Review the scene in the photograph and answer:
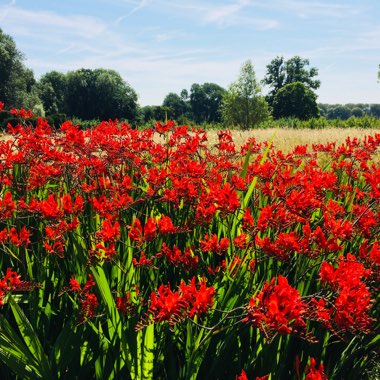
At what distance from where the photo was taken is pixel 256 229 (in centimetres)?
211

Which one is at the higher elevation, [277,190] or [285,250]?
[277,190]

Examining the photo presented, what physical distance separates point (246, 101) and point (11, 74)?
25.6m

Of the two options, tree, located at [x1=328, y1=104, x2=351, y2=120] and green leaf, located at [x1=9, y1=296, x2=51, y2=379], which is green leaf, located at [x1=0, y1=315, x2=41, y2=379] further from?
tree, located at [x1=328, y1=104, x2=351, y2=120]

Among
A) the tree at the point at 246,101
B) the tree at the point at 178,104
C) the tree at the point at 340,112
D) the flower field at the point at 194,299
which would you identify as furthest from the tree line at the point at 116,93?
the tree at the point at 340,112

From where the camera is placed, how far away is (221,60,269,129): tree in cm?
4700

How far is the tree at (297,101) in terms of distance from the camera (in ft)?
199

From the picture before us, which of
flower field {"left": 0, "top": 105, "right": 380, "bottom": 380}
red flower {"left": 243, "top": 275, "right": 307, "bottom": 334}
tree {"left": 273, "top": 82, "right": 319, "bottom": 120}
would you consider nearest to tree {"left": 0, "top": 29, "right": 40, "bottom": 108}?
tree {"left": 273, "top": 82, "right": 319, "bottom": 120}

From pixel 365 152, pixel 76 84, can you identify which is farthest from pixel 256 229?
pixel 76 84

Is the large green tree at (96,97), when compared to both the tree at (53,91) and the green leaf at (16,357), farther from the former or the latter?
the green leaf at (16,357)

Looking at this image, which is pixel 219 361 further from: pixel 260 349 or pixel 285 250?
pixel 285 250

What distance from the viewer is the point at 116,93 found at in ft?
234

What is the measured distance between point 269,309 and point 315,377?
318 mm

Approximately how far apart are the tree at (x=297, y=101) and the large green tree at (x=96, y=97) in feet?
82.4

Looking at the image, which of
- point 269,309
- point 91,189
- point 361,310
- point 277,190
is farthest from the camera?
point 91,189
